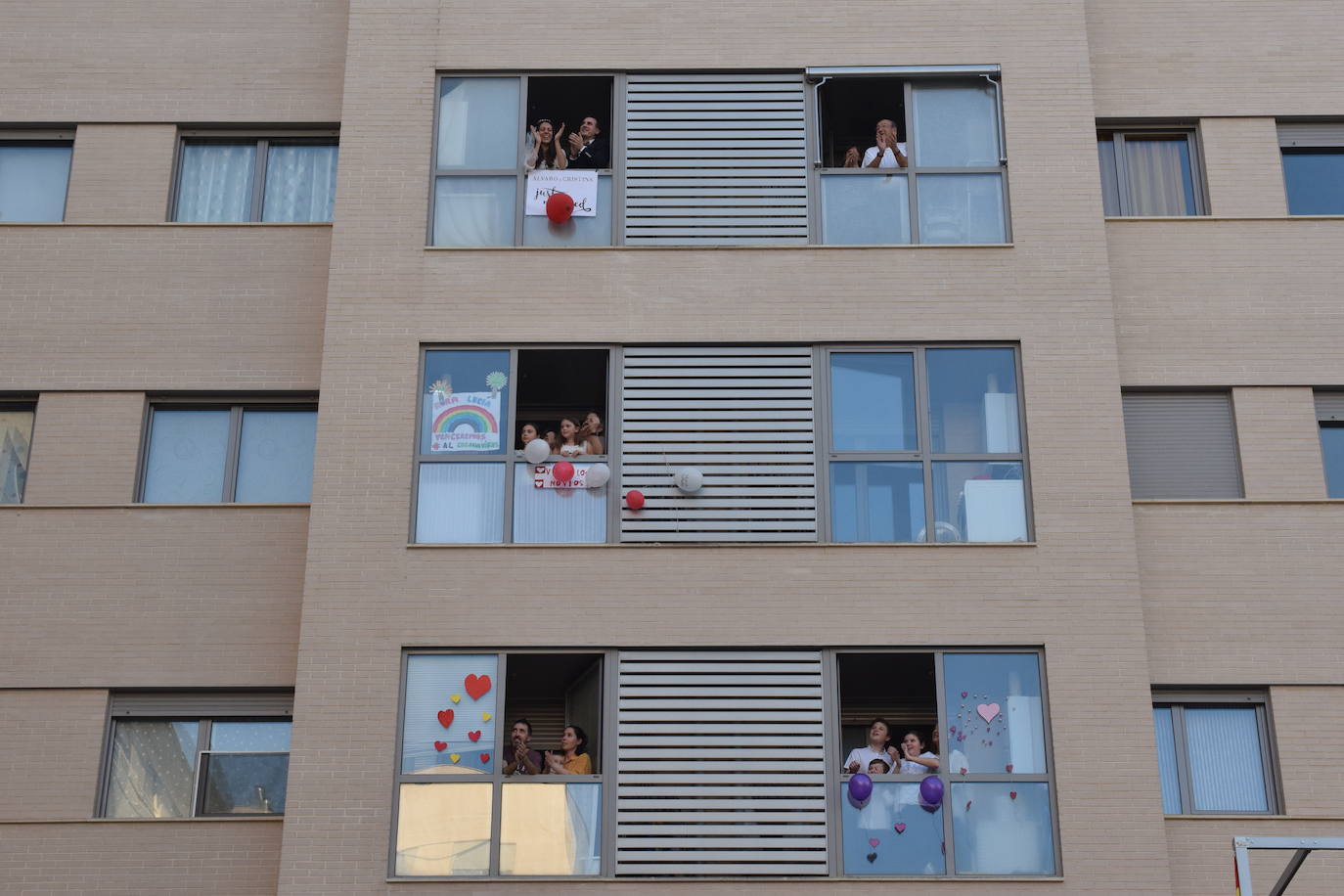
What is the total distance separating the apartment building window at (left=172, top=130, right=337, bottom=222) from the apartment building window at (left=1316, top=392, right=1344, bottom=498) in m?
9.99

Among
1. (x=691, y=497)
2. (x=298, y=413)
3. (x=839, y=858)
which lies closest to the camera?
(x=839, y=858)

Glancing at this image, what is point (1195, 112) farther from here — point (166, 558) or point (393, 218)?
point (166, 558)

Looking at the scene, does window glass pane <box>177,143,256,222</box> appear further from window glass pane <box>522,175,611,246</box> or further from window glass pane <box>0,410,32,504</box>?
window glass pane <box>522,175,611,246</box>

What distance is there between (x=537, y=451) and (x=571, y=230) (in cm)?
230

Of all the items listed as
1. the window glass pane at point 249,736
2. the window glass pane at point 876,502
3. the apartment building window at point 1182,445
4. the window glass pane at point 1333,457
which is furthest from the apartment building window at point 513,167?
the window glass pane at point 1333,457

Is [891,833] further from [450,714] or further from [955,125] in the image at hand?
[955,125]

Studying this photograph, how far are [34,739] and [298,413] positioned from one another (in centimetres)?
386

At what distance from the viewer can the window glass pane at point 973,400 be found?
1486cm

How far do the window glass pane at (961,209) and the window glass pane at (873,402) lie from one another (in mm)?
1369

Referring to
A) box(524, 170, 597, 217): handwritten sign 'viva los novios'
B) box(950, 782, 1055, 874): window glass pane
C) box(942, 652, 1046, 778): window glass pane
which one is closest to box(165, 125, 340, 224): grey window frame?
box(524, 170, 597, 217): handwritten sign 'viva los novios'

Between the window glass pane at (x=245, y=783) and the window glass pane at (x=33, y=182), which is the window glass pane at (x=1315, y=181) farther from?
the window glass pane at (x=33, y=182)

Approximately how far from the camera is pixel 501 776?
1378cm

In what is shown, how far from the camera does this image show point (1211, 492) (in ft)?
50.9

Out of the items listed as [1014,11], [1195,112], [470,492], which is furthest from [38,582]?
[1195,112]
